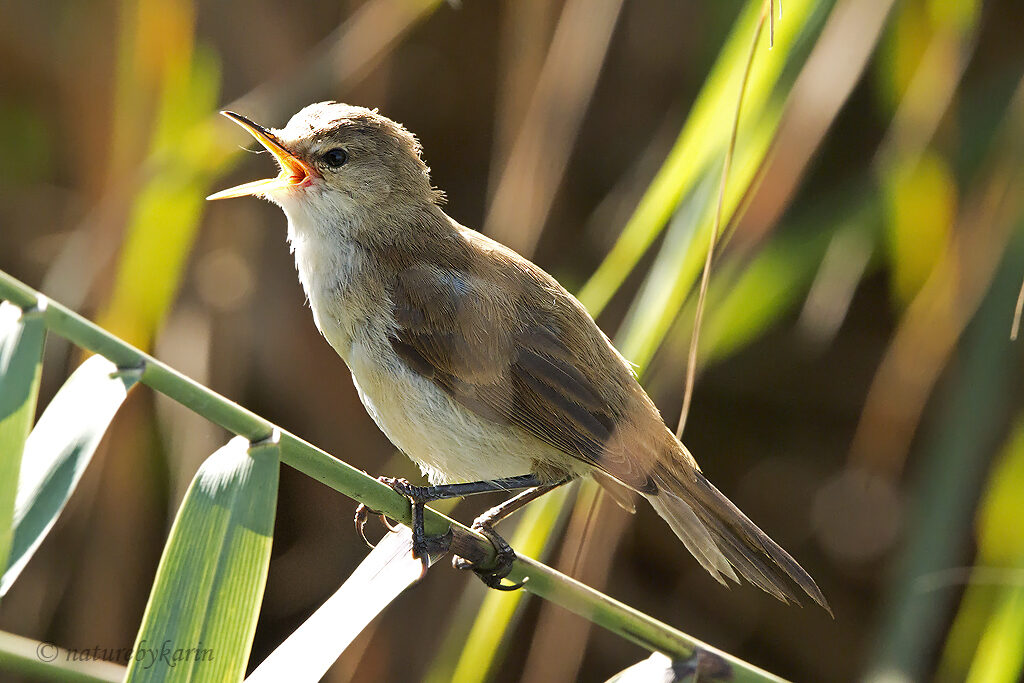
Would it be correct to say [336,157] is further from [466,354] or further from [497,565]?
[497,565]

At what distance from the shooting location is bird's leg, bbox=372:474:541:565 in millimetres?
1479

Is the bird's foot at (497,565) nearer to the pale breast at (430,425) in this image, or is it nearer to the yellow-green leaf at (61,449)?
the pale breast at (430,425)

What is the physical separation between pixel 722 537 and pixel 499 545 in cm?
43

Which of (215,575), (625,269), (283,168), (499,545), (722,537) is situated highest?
(283,168)

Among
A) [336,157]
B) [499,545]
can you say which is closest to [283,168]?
[336,157]

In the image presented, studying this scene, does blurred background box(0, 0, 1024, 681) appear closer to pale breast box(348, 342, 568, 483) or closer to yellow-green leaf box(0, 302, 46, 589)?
pale breast box(348, 342, 568, 483)

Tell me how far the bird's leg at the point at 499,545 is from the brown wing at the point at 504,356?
0.55ft

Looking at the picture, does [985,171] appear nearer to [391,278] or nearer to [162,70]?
[391,278]

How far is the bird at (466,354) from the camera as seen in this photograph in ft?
6.48

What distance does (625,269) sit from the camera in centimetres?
189

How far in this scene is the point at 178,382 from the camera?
1.14 m

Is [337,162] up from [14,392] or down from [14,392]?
up

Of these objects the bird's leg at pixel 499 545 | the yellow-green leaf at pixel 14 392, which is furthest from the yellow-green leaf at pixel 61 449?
the bird's leg at pixel 499 545

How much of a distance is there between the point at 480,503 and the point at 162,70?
4.94 feet
